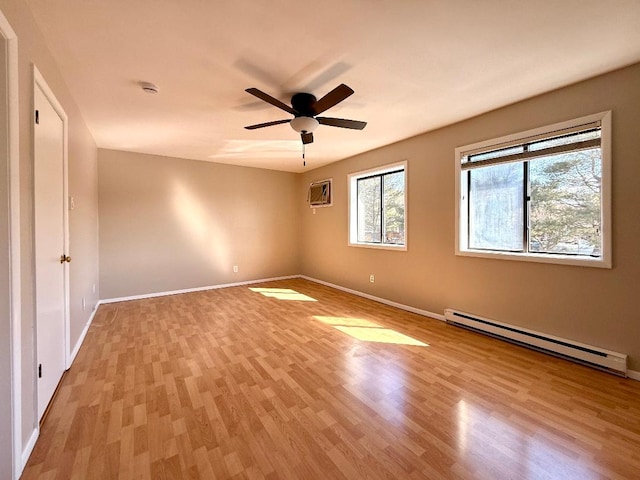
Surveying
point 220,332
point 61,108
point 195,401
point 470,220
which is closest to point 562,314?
point 470,220

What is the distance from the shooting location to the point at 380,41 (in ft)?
6.16

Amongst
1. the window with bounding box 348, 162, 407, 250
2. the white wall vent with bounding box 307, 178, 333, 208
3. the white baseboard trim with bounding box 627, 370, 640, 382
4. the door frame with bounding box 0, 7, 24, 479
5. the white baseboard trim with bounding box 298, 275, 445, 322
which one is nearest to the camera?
the door frame with bounding box 0, 7, 24, 479

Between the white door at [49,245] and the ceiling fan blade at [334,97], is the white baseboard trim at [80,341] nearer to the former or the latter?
the white door at [49,245]

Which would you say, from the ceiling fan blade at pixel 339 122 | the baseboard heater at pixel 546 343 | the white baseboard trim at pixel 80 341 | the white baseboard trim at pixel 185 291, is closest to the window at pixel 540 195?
the baseboard heater at pixel 546 343

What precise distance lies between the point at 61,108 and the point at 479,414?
12.5 ft

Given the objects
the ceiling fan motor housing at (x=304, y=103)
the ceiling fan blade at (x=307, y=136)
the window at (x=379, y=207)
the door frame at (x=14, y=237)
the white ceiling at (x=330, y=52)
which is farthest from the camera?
the window at (x=379, y=207)

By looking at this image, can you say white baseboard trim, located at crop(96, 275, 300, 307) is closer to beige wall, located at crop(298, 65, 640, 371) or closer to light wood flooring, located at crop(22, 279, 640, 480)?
light wood flooring, located at crop(22, 279, 640, 480)

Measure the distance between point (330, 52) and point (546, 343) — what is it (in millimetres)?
3192

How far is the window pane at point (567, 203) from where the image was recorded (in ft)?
8.01

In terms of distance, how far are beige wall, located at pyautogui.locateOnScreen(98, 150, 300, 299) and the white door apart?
245 cm

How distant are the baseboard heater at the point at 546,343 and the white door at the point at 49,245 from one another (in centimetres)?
377

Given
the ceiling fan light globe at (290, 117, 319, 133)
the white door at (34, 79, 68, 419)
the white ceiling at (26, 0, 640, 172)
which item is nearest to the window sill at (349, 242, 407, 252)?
the white ceiling at (26, 0, 640, 172)

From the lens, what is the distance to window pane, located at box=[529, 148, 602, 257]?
2.44m

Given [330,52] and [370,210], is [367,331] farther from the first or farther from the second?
[330,52]
